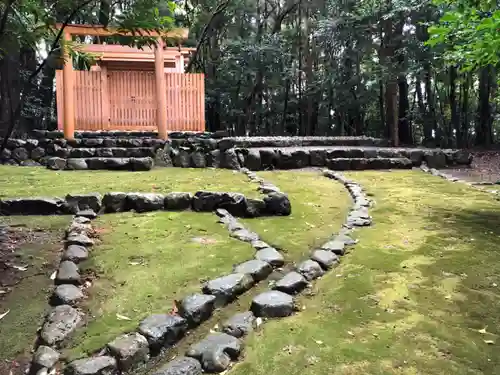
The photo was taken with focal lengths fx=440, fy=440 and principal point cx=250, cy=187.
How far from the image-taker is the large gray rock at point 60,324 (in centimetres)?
229

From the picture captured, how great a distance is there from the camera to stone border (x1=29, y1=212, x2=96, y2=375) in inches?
83.3

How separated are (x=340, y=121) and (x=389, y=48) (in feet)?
19.2

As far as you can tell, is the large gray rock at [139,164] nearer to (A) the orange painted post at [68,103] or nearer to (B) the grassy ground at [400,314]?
(A) the orange painted post at [68,103]

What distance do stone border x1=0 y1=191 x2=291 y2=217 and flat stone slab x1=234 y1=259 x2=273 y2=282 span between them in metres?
1.75

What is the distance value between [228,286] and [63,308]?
3.30 feet

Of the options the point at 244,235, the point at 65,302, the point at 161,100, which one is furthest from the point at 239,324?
the point at 161,100

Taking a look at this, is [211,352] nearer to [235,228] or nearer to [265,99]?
[235,228]

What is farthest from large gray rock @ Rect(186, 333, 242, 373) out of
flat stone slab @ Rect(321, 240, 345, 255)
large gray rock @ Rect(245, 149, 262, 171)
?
large gray rock @ Rect(245, 149, 262, 171)

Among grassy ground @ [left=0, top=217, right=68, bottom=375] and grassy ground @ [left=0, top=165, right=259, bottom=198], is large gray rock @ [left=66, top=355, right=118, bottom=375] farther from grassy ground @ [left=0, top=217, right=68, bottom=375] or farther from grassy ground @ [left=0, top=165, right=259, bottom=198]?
grassy ground @ [left=0, top=165, right=259, bottom=198]

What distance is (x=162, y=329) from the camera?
2.34m

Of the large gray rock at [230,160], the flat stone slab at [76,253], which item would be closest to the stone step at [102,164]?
the large gray rock at [230,160]

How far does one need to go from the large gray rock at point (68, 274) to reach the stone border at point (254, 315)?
1175mm

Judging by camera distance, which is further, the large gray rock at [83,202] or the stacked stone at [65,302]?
the large gray rock at [83,202]

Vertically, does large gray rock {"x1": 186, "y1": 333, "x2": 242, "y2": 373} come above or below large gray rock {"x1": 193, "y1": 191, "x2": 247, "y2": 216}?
below
